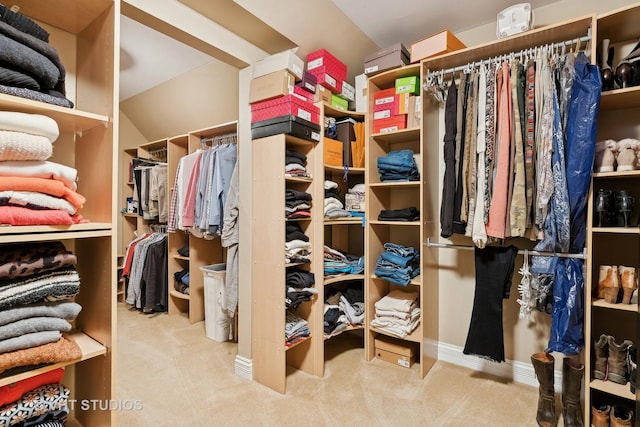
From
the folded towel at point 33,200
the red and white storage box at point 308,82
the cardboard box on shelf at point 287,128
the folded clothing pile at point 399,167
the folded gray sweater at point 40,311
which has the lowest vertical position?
the folded gray sweater at point 40,311

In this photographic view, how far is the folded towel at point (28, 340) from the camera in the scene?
0.92 meters

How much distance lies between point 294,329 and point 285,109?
1.40 metres

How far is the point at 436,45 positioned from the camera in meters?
2.18

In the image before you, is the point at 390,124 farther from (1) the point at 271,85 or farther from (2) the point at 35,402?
(2) the point at 35,402

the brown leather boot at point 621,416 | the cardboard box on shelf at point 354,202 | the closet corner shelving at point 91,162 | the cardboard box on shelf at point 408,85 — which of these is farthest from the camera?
the cardboard box on shelf at point 354,202

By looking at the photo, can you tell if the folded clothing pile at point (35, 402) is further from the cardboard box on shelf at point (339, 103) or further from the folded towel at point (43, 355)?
the cardboard box on shelf at point (339, 103)

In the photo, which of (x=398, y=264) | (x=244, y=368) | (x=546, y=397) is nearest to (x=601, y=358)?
(x=546, y=397)

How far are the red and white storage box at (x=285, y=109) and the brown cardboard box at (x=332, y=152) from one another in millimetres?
167

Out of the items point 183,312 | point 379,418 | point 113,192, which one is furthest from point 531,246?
point 183,312

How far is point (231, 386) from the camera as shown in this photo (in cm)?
216

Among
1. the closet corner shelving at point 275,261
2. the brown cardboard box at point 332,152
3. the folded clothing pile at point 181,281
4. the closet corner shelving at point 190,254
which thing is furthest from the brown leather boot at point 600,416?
the folded clothing pile at point 181,281

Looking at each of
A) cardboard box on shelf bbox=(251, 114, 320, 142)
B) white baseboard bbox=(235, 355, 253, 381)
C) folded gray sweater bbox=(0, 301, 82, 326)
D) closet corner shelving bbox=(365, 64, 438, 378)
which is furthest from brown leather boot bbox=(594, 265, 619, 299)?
folded gray sweater bbox=(0, 301, 82, 326)

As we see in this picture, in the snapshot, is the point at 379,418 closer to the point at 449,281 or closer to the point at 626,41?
the point at 449,281

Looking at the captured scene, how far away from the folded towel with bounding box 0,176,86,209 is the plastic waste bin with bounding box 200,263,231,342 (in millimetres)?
1884
